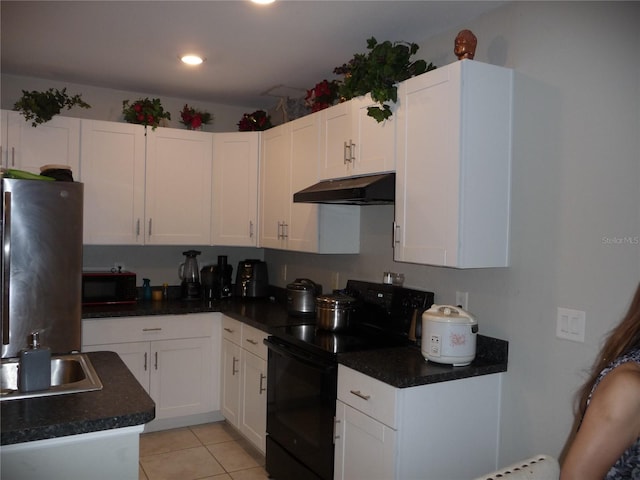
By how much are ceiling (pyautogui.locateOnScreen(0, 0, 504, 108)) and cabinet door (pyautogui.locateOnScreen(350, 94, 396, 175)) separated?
433mm

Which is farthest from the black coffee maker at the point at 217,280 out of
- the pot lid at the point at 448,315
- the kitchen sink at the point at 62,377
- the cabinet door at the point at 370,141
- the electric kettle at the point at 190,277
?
the pot lid at the point at 448,315

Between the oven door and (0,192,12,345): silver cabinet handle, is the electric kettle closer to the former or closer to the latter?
the oven door

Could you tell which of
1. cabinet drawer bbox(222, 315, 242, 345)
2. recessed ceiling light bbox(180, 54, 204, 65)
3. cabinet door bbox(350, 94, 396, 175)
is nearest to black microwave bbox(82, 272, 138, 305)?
cabinet drawer bbox(222, 315, 242, 345)

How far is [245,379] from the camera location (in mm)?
3471

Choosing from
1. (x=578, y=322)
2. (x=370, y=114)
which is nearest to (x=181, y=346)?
(x=370, y=114)

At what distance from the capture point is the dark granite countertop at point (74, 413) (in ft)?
4.79

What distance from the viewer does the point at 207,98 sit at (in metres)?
4.41

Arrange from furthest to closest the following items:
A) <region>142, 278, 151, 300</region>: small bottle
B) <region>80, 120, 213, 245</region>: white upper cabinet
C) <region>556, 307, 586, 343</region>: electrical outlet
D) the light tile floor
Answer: <region>142, 278, 151, 300</region>: small bottle, <region>80, 120, 213, 245</region>: white upper cabinet, the light tile floor, <region>556, 307, 586, 343</region>: electrical outlet

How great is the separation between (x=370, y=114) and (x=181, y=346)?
2.22 meters

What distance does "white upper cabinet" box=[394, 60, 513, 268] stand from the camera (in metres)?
2.23

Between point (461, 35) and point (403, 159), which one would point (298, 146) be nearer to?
point (403, 159)

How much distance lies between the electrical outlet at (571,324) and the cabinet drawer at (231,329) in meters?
2.11

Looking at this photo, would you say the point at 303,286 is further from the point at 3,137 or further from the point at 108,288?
the point at 3,137

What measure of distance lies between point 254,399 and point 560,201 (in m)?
2.20
